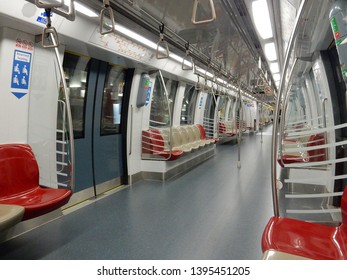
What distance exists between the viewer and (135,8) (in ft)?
9.45

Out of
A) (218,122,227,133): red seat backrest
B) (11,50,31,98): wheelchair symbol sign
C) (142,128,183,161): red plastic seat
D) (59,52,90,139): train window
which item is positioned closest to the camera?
(11,50,31,98): wheelchair symbol sign

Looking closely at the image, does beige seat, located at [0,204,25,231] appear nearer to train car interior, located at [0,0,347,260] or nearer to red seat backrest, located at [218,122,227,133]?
train car interior, located at [0,0,347,260]

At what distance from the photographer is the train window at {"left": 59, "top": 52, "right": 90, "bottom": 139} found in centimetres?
362

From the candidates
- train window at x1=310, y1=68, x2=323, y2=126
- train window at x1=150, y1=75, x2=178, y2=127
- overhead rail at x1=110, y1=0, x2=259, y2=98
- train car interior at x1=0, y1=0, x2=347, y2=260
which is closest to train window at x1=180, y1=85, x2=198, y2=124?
train window at x1=150, y1=75, x2=178, y2=127

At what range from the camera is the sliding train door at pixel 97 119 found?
3.75m

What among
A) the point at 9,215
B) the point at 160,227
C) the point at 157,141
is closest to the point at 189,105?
the point at 157,141

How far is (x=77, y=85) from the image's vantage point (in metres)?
3.77

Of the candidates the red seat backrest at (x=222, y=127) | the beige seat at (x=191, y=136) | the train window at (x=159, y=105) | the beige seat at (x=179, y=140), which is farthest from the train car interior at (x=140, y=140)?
the red seat backrest at (x=222, y=127)

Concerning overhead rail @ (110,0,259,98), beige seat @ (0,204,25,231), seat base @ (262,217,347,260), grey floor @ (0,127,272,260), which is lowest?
grey floor @ (0,127,272,260)

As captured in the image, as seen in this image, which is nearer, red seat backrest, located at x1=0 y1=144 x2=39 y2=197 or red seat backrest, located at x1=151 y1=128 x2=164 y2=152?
red seat backrest, located at x1=0 y1=144 x2=39 y2=197

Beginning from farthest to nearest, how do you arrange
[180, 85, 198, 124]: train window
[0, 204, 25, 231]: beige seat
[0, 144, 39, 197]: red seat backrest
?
[180, 85, 198, 124]: train window
[0, 144, 39, 197]: red seat backrest
[0, 204, 25, 231]: beige seat

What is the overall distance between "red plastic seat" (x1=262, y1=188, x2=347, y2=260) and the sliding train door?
9.91 ft

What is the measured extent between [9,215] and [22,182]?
0.89 m

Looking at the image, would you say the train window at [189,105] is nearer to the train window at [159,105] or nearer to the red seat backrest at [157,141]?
the train window at [159,105]
